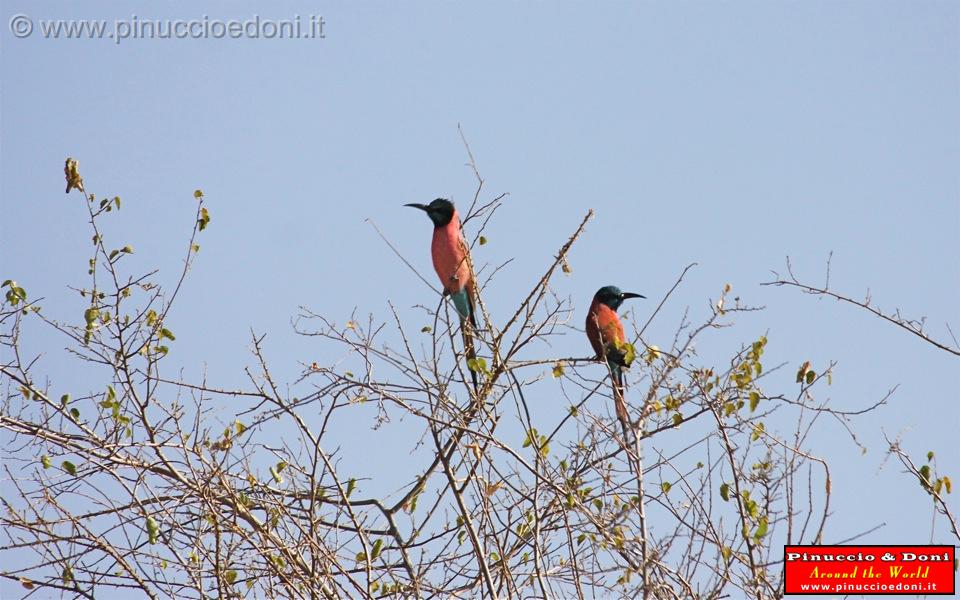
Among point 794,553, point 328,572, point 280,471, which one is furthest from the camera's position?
point 280,471

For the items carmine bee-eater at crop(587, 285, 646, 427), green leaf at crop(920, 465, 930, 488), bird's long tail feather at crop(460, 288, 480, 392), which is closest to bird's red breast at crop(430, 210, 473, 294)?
bird's long tail feather at crop(460, 288, 480, 392)

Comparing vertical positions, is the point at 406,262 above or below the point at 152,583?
above

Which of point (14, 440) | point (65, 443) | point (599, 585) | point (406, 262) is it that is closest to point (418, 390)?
point (406, 262)

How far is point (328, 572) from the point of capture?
12.3 ft

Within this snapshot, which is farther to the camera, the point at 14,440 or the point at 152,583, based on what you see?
the point at 14,440

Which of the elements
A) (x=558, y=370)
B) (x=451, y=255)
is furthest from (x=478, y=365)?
(x=451, y=255)

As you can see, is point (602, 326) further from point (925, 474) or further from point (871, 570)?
point (925, 474)

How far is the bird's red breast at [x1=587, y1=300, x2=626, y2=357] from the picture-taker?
586 centimetres

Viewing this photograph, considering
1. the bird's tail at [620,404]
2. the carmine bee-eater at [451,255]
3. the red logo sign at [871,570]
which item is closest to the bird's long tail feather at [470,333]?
the carmine bee-eater at [451,255]

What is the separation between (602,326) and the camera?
5984 mm

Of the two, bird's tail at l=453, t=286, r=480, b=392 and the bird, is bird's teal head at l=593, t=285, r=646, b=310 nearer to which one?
bird's tail at l=453, t=286, r=480, b=392

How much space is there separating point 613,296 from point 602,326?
250 millimetres

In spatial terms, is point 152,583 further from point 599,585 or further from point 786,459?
point 786,459

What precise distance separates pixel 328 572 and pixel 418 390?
64 cm
